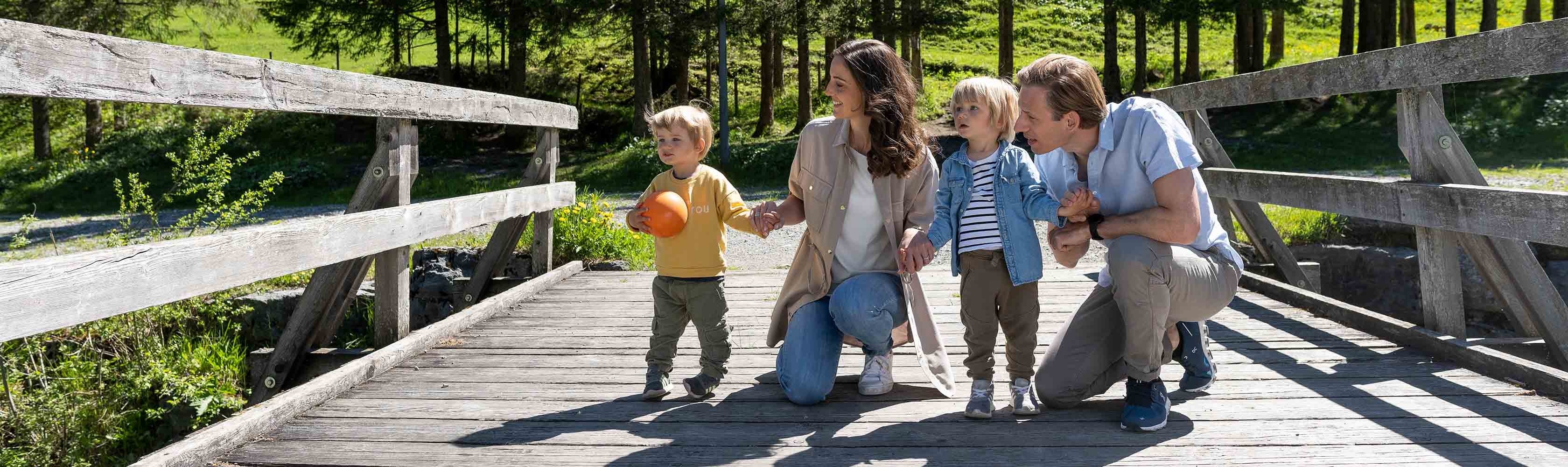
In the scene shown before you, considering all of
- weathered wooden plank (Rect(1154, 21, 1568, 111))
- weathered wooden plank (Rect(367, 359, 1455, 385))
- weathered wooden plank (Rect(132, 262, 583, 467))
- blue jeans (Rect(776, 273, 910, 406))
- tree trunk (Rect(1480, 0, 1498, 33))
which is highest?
tree trunk (Rect(1480, 0, 1498, 33))

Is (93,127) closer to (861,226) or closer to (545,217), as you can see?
(545,217)

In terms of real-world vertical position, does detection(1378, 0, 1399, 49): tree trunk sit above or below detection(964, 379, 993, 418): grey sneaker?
above

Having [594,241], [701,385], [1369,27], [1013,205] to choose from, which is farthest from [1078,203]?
[1369,27]

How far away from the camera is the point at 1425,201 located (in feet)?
13.7

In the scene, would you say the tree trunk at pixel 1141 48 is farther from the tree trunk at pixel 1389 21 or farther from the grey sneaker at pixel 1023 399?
the grey sneaker at pixel 1023 399

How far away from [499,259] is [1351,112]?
1930cm

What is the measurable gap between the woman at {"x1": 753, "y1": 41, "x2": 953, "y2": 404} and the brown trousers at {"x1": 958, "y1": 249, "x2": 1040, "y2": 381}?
18 cm

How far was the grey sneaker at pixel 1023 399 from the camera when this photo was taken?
11.7ft

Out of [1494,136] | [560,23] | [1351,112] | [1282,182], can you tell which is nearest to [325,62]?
[560,23]

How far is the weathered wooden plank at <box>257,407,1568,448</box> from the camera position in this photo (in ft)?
10.7

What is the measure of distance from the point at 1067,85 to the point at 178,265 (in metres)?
2.57

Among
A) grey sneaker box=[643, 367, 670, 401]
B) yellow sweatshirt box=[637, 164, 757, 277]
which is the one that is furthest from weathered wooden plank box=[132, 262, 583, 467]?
yellow sweatshirt box=[637, 164, 757, 277]

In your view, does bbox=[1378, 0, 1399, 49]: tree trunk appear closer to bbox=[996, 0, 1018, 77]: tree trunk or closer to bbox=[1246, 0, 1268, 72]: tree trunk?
bbox=[1246, 0, 1268, 72]: tree trunk

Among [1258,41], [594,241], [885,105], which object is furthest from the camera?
[1258,41]
